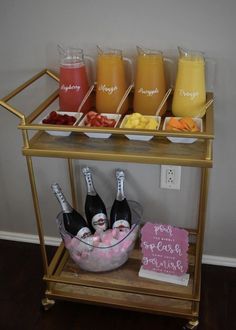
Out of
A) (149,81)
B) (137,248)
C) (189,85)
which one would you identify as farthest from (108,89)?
(137,248)

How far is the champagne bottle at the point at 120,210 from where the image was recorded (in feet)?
4.57

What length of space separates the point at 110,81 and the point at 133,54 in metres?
0.16

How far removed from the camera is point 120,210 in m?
1.45

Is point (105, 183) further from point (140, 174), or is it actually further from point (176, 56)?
point (176, 56)

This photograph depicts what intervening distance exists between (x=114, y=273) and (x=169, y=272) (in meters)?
0.20

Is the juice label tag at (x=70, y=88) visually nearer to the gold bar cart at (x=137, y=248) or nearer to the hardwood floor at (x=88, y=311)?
the gold bar cart at (x=137, y=248)

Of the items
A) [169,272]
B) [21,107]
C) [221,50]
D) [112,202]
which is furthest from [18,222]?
[221,50]

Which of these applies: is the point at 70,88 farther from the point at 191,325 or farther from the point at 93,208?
the point at 191,325

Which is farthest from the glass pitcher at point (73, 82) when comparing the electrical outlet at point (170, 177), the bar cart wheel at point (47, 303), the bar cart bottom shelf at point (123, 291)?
the bar cart wheel at point (47, 303)

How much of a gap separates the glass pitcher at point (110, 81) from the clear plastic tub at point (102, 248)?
1.51ft

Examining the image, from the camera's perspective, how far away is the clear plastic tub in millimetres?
1321

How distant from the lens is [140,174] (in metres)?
1.45

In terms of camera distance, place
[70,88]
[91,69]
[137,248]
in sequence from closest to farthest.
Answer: [70,88], [91,69], [137,248]

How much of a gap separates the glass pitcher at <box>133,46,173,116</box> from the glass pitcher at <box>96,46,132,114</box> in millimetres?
47
